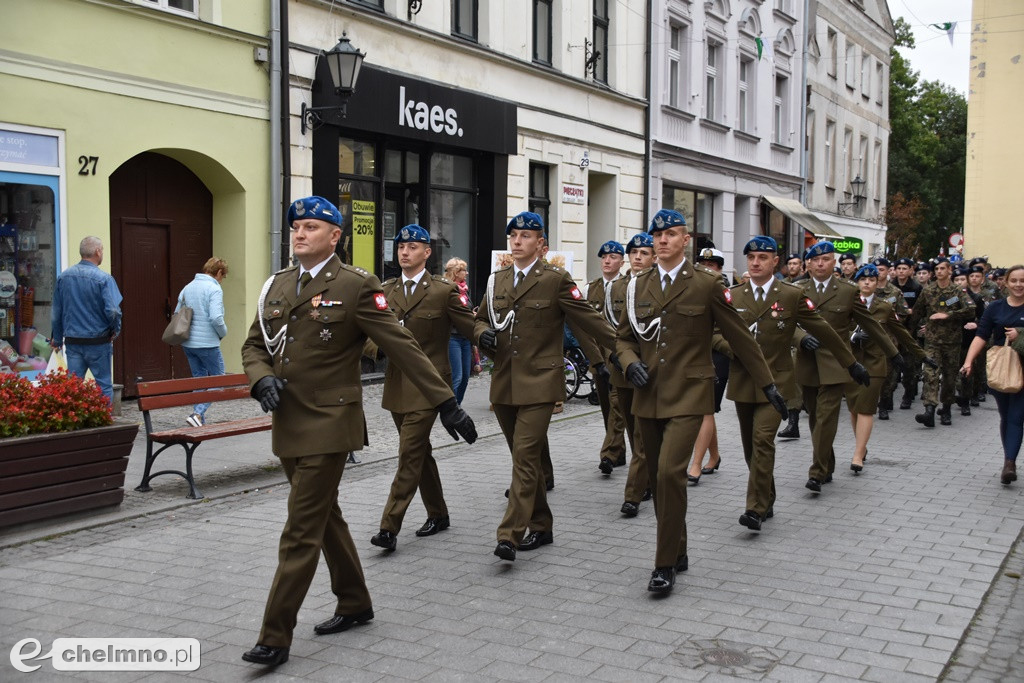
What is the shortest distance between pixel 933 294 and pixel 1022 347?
541cm

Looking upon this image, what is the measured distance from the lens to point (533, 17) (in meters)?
20.9

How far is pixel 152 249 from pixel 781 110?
23446mm

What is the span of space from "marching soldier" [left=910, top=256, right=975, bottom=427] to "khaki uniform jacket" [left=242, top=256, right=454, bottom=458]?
409 inches

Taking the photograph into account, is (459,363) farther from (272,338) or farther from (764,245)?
(272,338)

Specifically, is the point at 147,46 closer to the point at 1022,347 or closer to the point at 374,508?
the point at 374,508

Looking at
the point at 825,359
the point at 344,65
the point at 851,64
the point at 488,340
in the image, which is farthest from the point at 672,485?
the point at 851,64

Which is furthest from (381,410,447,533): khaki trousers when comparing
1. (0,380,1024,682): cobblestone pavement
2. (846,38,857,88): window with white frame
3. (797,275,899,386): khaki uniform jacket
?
(846,38,857,88): window with white frame

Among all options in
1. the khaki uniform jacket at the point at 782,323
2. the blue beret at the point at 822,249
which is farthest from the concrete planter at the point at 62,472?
the blue beret at the point at 822,249

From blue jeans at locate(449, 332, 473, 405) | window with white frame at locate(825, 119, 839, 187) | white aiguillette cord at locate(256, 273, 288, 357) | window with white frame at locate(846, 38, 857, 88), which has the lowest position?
blue jeans at locate(449, 332, 473, 405)

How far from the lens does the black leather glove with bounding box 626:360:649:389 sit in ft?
20.5

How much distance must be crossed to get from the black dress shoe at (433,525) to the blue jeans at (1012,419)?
16.3ft

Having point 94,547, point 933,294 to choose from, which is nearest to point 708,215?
point 933,294

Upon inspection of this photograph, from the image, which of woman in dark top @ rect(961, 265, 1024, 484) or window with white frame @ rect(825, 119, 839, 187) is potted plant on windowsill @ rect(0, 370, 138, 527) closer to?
woman in dark top @ rect(961, 265, 1024, 484)

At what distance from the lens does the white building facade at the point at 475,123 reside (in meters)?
16.1
